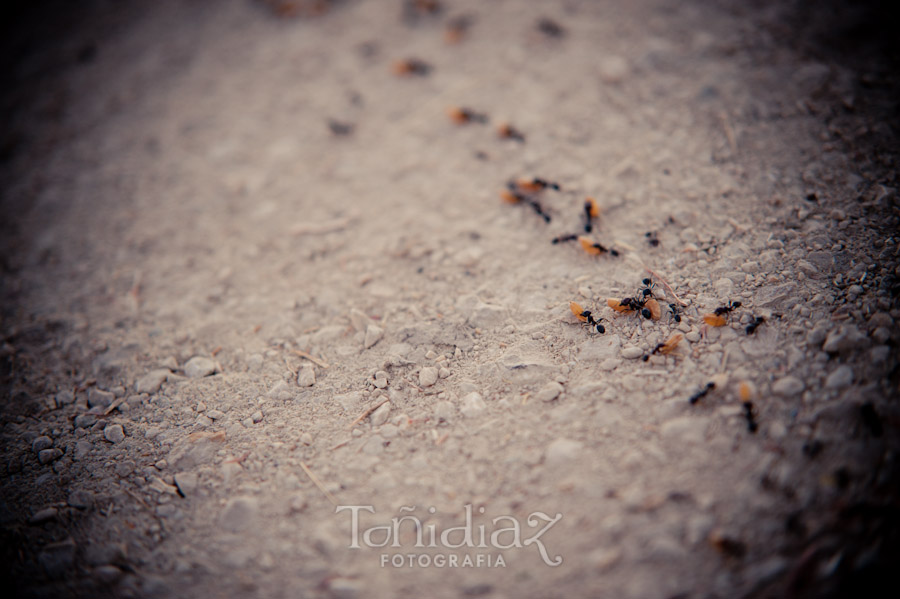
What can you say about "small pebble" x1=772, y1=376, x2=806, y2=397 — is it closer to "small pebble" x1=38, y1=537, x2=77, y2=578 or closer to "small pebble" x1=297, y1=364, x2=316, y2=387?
"small pebble" x1=297, y1=364, x2=316, y2=387

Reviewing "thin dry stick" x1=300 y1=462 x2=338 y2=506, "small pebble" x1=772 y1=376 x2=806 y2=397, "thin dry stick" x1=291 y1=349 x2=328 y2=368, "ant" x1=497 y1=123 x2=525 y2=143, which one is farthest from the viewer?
"ant" x1=497 y1=123 x2=525 y2=143

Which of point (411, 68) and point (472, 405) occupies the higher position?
point (411, 68)

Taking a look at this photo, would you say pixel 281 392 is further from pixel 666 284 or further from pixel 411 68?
pixel 411 68

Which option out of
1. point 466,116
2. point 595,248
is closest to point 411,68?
point 466,116

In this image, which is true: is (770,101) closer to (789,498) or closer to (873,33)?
(873,33)

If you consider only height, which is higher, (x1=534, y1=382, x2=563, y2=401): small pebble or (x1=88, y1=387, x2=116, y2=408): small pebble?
(x1=534, y1=382, x2=563, y2=401): small pebble

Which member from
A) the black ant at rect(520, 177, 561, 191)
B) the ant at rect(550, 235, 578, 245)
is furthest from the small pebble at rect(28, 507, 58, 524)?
the black ant at rect(520, 177, 561, 191)

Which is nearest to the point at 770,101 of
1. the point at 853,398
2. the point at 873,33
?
the point at 873,33
